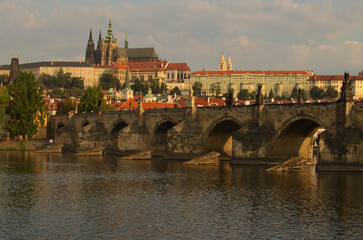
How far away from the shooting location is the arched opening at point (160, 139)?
65.9 metres

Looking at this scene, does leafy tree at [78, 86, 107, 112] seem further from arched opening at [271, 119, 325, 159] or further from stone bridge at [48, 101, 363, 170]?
arched opening at [271, 119, 325, 159]

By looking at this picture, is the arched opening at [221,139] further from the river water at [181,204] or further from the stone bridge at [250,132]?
the river water at [181,204]

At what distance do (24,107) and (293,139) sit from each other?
42.7 metres

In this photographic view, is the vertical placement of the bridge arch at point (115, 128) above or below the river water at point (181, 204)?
above

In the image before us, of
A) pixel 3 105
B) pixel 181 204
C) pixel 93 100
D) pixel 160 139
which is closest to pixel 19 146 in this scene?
pixel 3 105

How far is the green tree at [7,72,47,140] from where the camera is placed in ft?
261

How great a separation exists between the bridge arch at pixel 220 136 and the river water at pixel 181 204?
343 inches

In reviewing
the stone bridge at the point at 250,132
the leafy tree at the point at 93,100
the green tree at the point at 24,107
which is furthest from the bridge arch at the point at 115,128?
the leafy tree at the point at 93,100

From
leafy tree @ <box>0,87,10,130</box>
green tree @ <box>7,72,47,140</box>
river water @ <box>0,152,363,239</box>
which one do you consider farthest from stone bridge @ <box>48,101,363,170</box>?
leafy tree @ <box>0,87,10,130</box>

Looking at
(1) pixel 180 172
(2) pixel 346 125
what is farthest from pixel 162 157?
(2) pixel 346 125

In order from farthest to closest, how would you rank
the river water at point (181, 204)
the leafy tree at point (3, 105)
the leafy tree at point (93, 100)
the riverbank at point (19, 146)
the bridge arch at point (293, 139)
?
the leafy tree at point (93, 100) → the leafy tree at point (3, 105) → the riverbank at point (19, 146) → the bridge arch at point (293, 139) → the river water at point (181, 204)

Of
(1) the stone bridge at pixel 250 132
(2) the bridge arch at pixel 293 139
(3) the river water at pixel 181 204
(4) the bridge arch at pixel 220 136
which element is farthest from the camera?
(4) the bridge arch at pixel 220 136

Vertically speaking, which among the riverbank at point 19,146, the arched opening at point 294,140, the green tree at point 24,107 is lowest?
the riverbank at point 19,146

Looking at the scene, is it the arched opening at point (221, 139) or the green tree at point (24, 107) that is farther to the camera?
the green tree at point (24, 107)
